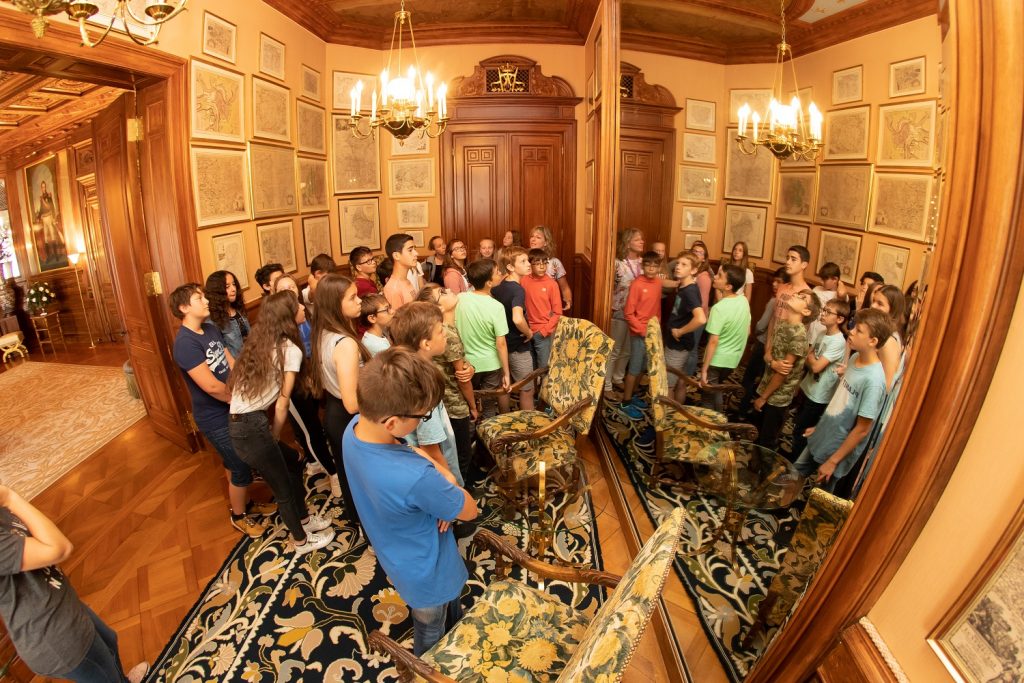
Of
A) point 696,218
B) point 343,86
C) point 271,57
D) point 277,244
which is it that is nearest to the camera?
point 696,218

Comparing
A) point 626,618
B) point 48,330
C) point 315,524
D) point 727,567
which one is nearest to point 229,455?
point 315,524

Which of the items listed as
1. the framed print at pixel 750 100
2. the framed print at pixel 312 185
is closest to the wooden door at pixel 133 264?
the framed print at pixel 312 185

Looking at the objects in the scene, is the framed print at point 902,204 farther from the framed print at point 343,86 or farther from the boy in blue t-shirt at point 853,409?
the framed print at point 343,86

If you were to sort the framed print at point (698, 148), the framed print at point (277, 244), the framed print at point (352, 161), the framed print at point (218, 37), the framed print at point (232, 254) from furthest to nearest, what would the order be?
1. the framed print at point (352, 161)
2. the framed print at point (277, 244)
3. the framed print at point (232, 254)
4. the framed print at point (218, 37)
5. the framed print at point (698, 148)

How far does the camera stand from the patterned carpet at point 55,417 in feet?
13.6

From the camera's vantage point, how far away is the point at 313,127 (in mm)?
5387

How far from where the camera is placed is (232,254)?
4203 mm

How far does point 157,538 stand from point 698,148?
15.0ft

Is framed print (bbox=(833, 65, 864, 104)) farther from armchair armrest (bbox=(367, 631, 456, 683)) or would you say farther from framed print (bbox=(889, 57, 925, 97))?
armchair armrest (bbox=(367, 631, 456, 683))

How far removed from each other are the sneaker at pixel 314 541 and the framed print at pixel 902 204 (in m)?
3.17

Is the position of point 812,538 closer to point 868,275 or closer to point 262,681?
point 868,275

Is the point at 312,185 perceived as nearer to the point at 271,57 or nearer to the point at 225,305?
the point at 271,57

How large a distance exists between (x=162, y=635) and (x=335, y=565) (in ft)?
2.73

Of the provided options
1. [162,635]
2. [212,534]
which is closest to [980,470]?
[162,635]
